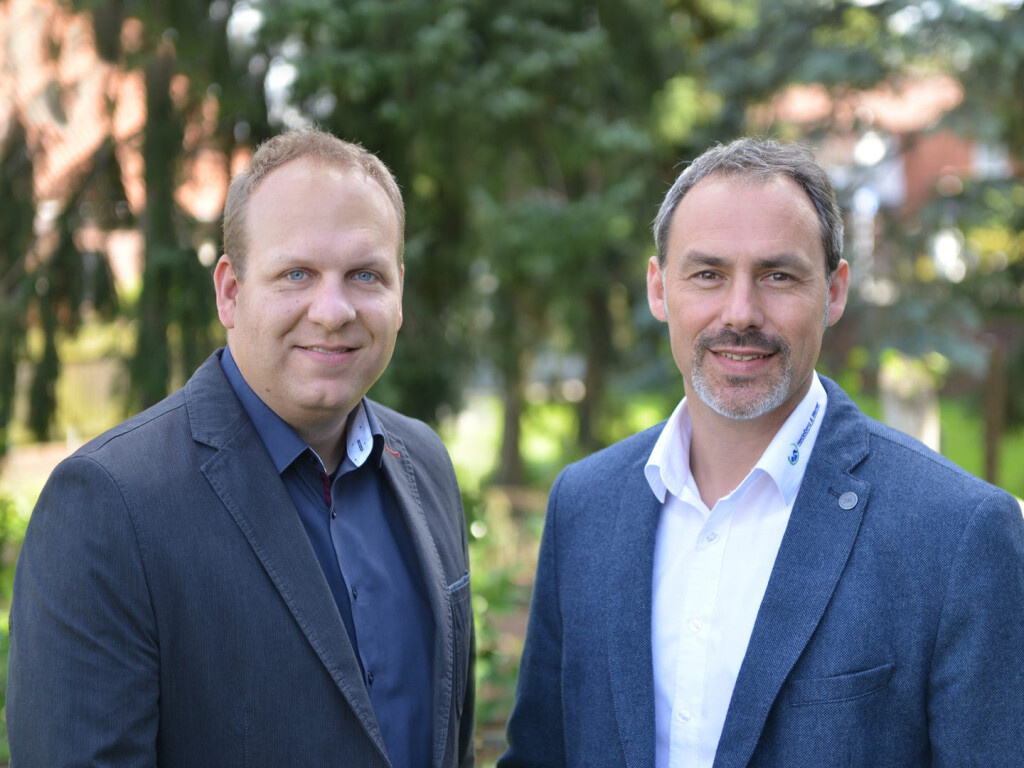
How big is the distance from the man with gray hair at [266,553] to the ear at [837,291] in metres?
1.01

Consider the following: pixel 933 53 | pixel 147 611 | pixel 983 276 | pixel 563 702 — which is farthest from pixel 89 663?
pixel 983 276

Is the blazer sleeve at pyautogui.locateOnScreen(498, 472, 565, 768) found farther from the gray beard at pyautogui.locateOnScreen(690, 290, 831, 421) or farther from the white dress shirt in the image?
the gray beard at pyautogui.locateOnScreen(690, 290, 831, 421)

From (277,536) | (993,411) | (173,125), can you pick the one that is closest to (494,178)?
(173,125)

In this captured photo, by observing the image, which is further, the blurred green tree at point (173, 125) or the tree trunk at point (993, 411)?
the tree trunk at point (993, 411)

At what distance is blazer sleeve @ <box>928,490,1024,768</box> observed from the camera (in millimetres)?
1933

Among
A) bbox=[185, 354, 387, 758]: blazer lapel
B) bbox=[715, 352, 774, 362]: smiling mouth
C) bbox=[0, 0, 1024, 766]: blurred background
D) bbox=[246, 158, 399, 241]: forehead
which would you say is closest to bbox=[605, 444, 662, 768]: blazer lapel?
bbox=[715, 352, 774, 362]: smiling mouth

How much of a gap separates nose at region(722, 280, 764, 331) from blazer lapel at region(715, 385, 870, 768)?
1.08ft

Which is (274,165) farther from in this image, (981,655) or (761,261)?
(981,655)

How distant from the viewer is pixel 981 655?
6.32 feet

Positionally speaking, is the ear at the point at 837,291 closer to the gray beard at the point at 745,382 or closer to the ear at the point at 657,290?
the gray beard at the point at 745,382

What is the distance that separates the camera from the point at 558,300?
9.20 meters

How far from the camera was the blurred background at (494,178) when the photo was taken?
18.9ft

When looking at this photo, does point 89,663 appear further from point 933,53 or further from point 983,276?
point 983,276

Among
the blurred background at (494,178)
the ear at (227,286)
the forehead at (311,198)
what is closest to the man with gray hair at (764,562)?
the forehead at (311,198)
